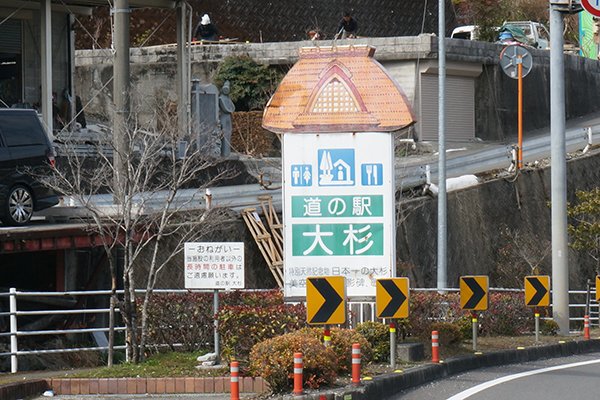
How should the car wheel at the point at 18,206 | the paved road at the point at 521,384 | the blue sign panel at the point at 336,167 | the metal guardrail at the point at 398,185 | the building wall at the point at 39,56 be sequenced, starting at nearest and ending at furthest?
the paved road at the point at 521,384 → the blue sign panel at the point at 336,167 → the car wheel at the point at 18,206 → the metal guardrail at the point at 398,185 → the building wall at the point at 39,56

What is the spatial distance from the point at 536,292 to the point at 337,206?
161 inches

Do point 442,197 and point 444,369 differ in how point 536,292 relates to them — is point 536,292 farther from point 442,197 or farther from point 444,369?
point 442,197

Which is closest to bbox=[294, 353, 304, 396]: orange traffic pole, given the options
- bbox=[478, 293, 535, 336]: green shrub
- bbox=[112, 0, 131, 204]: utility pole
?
bbox=[112, 0, 131, 204]: utility pole

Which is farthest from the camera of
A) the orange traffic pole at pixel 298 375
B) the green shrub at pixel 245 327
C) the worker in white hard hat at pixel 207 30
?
the worker in white hard hat at pixel 207 30

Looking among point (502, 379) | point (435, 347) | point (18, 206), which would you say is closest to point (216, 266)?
point (435, 347)

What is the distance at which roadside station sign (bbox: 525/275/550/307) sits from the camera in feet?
43.0

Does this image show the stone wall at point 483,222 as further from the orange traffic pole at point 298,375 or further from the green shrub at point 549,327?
the orange traffic pole at point 298,375

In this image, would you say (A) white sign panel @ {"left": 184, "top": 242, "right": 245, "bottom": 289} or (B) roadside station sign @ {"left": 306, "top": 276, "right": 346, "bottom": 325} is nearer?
(B) roadside station sign @ {"left": 306, "top": 276, "right": 346, "bottom": 325}

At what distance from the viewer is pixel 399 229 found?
21281mm

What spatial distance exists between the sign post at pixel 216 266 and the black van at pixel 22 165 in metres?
5.05

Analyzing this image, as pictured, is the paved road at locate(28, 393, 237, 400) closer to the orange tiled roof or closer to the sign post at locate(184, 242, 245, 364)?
the sign post at locate(184, 242, 245, 364)

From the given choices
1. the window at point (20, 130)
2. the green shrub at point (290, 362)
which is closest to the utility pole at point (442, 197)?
the window at point (20, 130)

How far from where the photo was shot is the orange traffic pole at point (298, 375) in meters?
7.90

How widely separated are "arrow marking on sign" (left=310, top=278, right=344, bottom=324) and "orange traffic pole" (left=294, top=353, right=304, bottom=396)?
1.31m
